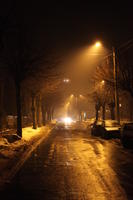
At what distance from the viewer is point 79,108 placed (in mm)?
83062

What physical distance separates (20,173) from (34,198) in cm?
288

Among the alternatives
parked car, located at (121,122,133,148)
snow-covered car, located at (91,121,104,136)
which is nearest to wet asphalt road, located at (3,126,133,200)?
parked car, located at (121,122,133,148)

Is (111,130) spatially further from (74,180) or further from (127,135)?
(74,180)

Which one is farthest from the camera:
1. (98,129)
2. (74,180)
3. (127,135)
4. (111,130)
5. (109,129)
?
(98,129)

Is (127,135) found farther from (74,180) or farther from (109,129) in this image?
(74,180)

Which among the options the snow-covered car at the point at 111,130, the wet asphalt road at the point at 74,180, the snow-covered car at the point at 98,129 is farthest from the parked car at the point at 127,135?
the snow-covered car at the point at 98,129

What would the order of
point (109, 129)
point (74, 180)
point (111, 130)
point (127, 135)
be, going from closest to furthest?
point (74, 180) → point (127, 135) → point (111, 130) → point (109, 129)

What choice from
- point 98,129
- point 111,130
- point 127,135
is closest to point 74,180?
point 127,135

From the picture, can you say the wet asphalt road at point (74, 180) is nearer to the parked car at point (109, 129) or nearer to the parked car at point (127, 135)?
the parked car at point (127, 135)

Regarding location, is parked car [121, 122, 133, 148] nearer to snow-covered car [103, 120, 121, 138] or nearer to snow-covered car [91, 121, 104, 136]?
snow-covered car [103, 120, 121, 138]

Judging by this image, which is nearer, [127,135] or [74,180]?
[74,180]

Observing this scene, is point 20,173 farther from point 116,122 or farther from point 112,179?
point 116,122

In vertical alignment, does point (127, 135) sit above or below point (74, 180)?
above

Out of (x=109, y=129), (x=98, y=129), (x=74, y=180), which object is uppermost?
(x=109, y=129)
